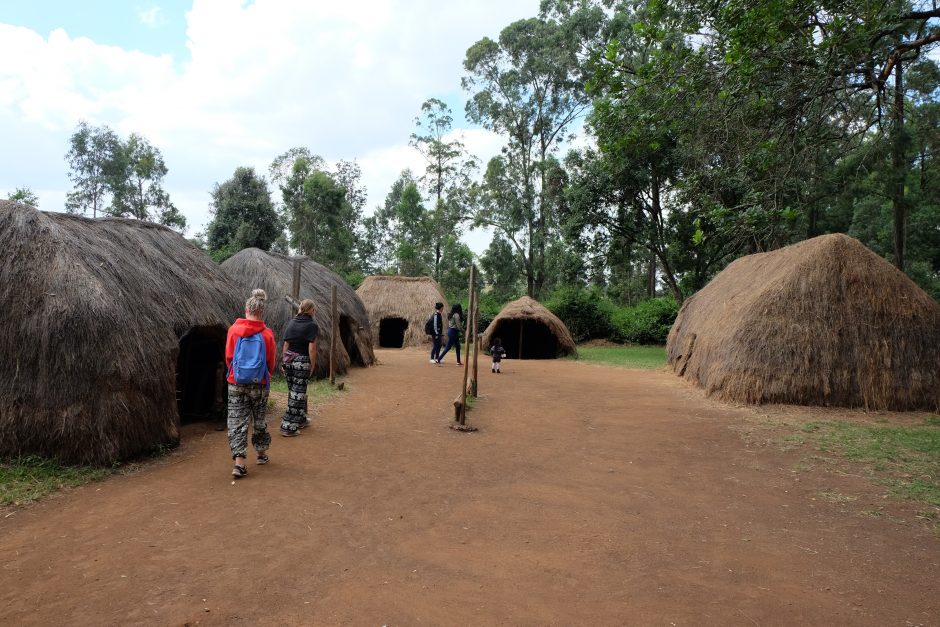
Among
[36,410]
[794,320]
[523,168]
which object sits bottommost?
[36,410]

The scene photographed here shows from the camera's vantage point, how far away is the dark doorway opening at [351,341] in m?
13.3

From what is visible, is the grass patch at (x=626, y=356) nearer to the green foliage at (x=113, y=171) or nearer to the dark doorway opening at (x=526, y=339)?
the dark doorway opening at (x=526, y=339)

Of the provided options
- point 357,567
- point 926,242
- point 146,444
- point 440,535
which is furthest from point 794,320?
point 926,242

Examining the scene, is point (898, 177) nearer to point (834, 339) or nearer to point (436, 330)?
point (834, 339)

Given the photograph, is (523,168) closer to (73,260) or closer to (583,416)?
(583,416)

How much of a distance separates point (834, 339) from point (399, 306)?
1514cm

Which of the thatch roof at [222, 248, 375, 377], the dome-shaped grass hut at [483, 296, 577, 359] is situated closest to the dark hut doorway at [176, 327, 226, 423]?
the thatch roof at [222, 248, 375, 377]

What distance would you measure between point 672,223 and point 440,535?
19.5 metres

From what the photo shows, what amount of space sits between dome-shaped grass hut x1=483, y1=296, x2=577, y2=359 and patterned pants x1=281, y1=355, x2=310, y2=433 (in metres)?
11.4

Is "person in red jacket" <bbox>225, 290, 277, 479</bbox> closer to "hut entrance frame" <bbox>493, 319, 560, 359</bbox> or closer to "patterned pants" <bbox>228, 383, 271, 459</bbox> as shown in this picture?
"patterned pants" <bbox>228, 383, 271, 459</bbox>

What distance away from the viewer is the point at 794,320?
8.88 meters

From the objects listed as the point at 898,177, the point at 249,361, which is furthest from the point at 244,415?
the point at 898,177

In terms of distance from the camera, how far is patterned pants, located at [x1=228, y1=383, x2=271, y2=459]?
4883 mm

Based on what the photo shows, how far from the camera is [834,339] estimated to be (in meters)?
8.55
